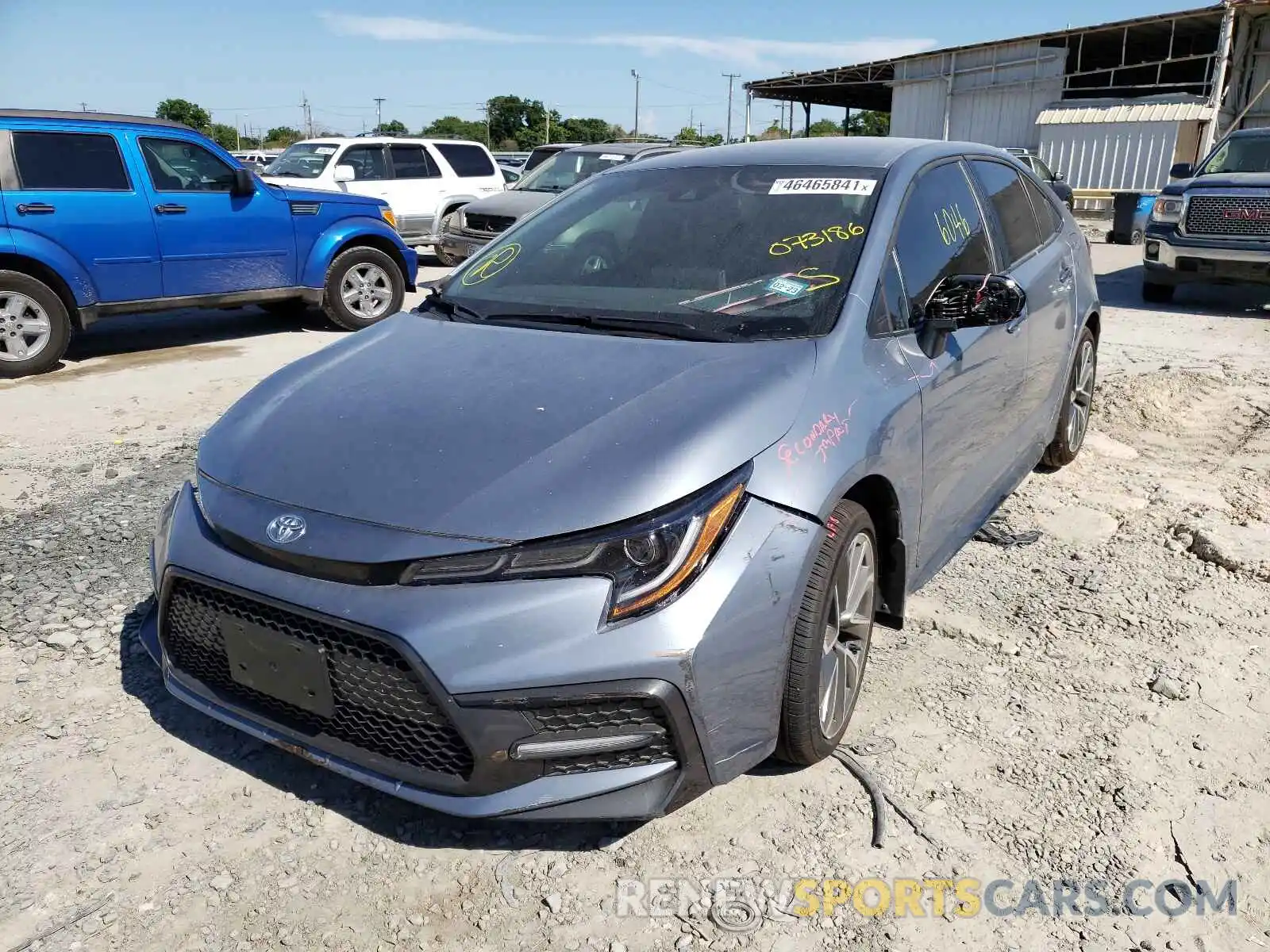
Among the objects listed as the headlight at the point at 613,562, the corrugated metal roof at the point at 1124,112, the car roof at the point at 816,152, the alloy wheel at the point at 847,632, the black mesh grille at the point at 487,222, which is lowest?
the alloy wheel at the point at 847,632

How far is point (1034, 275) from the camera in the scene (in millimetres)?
4172

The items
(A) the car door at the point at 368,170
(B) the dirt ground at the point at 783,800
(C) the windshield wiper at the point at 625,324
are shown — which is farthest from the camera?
(A) the car door at the point at 368,170

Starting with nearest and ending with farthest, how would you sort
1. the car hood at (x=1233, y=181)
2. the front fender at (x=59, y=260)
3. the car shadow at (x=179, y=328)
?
the front fender at (x=59, y=260)
the car shadow at (x=179, y=328)
the car hood at (x=1233, y=181)

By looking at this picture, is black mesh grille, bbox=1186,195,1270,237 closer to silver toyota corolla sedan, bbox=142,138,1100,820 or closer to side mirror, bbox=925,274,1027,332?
silver toyota corolla sedan, bbox=142,138,1100,820

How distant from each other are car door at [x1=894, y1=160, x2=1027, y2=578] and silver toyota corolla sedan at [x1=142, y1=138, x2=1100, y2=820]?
0.02 meters

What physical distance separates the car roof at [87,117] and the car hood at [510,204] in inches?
160

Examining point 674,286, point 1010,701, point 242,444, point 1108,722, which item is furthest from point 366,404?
point 1108,722

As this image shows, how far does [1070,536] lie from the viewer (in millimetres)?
4375

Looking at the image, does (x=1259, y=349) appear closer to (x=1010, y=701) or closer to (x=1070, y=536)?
(x=1070, y=536)

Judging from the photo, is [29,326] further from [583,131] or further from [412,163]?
[583,131]

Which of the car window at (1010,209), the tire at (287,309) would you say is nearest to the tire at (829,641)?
the car window at (1010,209)

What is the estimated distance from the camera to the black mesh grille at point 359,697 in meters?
2.18

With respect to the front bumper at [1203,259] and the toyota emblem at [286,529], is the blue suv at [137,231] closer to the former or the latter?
the toyota emblem at [286,529]

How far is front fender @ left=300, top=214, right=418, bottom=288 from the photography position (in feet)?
29.6
